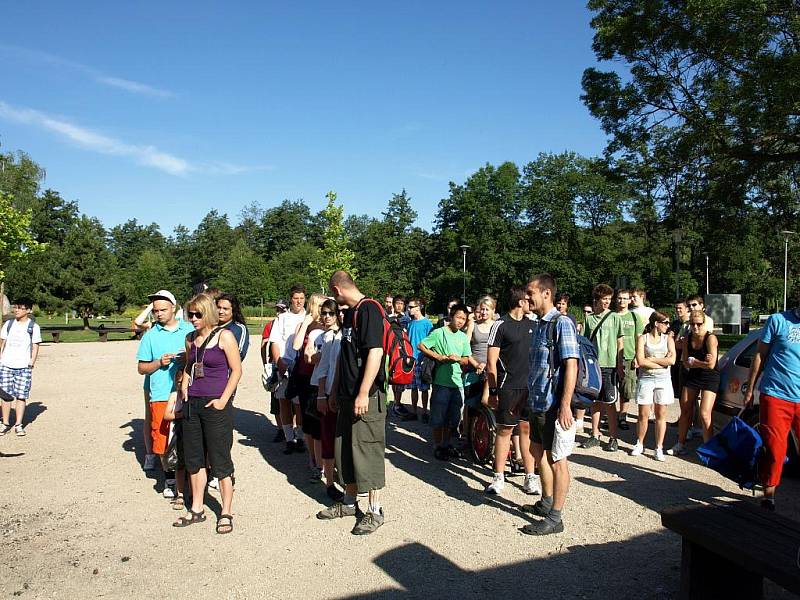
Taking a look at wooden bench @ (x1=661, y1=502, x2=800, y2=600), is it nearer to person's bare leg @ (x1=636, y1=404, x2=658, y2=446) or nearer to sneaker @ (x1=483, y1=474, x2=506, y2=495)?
sneaker @ (x1=483, y1=474, x2=506, y2=495)

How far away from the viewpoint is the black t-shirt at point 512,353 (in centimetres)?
623

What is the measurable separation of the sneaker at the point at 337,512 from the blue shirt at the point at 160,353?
1909mm

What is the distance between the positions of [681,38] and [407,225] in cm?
5398

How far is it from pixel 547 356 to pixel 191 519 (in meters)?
3.28

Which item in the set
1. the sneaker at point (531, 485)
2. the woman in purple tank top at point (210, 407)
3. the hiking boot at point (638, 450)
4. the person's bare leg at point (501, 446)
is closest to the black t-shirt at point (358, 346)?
the woman in purple tank top at point (210, 407)

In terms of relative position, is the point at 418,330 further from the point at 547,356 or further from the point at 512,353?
the point at 547,356

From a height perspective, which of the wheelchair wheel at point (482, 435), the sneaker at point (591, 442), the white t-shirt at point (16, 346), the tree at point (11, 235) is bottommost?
the sneaker at point (591, 442)

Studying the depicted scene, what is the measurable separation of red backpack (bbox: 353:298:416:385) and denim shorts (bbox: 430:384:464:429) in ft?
6.58

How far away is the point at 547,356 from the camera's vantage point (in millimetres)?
5039

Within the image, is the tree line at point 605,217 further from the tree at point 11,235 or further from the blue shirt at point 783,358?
the blue shirt at point 783,358

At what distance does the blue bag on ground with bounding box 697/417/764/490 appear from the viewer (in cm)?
497

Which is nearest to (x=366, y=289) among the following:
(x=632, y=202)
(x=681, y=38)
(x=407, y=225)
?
(x=407, y=225)

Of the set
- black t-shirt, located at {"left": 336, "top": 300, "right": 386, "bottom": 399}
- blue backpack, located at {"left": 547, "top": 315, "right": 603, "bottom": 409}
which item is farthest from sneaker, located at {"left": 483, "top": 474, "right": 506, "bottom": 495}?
black t-shirt, located at {"left": 336, "top": 300, "right": 386, "bottom": 399}

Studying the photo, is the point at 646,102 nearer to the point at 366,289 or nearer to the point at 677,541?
the point at 677,541
